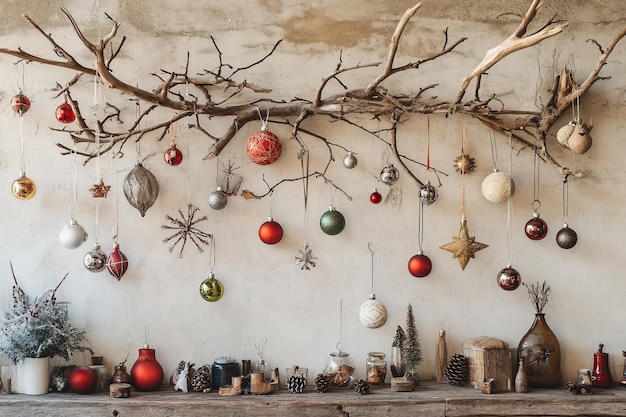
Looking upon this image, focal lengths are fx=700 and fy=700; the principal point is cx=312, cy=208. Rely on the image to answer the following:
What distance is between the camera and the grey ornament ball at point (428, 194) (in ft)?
11.1

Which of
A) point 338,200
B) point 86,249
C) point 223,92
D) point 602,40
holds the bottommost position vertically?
point 86,249

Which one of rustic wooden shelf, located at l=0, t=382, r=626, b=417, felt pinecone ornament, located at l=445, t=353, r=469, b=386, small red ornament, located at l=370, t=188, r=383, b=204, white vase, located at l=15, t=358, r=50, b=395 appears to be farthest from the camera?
small red ornament, located at l=370, t=188, r=383, b=204

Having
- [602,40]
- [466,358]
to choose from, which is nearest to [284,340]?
[466,358]

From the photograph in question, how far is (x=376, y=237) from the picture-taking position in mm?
3527

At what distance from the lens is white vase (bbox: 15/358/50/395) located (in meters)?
3.21

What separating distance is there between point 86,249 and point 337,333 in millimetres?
1323

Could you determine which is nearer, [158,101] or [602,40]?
[158,101]

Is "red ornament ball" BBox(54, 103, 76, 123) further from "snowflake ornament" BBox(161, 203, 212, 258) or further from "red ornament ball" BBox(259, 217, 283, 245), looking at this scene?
"red ornament ball" BBox(259, 217, 283, 245)

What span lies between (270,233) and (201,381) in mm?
771

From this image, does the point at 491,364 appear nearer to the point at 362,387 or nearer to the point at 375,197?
the point at 362,387

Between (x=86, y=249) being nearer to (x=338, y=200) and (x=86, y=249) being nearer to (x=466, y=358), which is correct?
(x=338, y=200)

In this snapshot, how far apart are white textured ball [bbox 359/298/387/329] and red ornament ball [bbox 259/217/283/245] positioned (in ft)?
1.77

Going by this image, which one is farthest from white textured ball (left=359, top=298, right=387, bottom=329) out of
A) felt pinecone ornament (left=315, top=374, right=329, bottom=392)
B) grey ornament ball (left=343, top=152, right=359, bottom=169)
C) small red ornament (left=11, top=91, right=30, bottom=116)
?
small red ornament (left=11, top=91, right=30, bottom=116)

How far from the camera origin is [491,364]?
3283 mm
